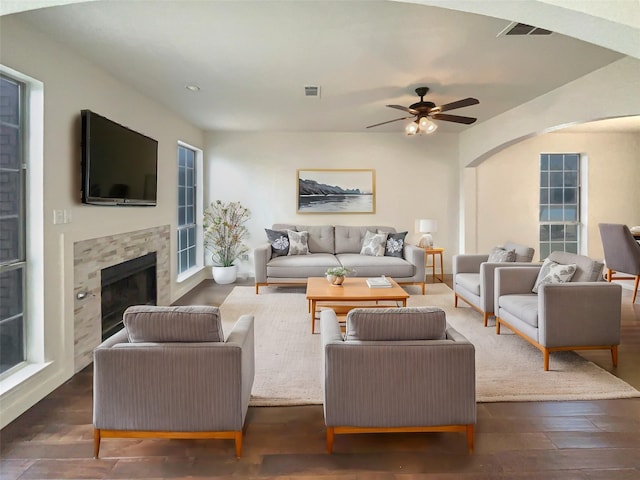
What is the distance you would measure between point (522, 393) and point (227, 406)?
1.97 m

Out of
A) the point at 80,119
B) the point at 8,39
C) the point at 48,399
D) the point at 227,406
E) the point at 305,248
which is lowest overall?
the point at 48,399

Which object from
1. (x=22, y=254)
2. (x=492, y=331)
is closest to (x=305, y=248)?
(x=492, y=331)

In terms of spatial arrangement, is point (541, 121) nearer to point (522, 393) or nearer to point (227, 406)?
point (522, 393)

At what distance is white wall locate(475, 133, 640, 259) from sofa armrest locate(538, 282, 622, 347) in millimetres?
4008

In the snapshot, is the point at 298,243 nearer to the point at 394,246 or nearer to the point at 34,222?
the point at 394,246

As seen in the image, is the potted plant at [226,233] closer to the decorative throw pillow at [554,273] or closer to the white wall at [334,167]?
the white wall at [334,167]

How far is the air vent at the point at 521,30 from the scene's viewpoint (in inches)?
107

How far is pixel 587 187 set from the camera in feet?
22.9

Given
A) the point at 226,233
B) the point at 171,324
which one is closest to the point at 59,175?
the point at 171,324

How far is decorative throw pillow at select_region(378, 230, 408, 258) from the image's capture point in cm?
611

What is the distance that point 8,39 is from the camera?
245 centimetres

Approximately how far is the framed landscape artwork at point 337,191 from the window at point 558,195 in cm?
304

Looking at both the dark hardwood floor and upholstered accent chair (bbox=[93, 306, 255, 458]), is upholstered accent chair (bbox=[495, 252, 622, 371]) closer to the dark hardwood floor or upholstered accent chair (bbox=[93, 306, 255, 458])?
the dark hardwood floor

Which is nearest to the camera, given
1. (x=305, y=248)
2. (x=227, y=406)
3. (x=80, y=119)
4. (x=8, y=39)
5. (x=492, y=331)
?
(x=227, y=406)
